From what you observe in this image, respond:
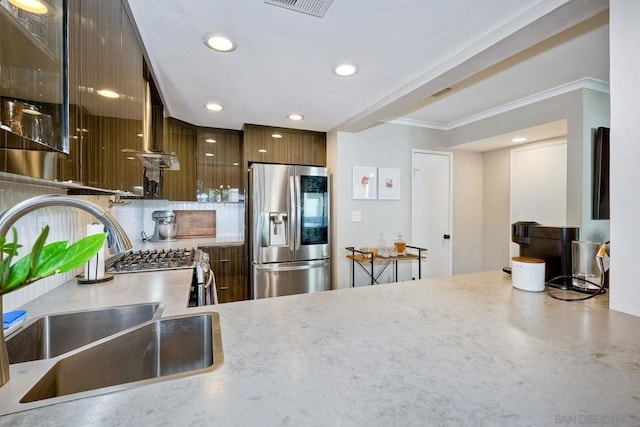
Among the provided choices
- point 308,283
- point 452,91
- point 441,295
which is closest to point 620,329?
point 441,295

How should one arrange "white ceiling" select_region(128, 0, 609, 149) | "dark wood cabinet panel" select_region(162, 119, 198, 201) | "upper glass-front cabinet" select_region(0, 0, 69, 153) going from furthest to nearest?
"dark wood cabinet panel" select_region(162, 119, 198, 201)
"white ceiling" select_region(128, 0, 609, 149)
"upper glass-front cabinet" select_region(0, 0, 69, 153)

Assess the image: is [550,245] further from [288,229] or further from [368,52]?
[288,229]

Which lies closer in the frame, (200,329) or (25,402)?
(25,402)

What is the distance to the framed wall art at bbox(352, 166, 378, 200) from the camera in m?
3.50

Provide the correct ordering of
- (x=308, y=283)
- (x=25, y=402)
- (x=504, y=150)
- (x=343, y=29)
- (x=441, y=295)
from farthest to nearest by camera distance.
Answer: (x=504, y=150)
(x=308, y=283)
(x=343, y=29)
(x=441, y=295)
(x=25, y=402)

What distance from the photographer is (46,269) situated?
0.51 m

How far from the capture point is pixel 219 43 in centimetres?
170

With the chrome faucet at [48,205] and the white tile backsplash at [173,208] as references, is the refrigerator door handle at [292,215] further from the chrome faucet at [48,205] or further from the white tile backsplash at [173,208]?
the chrome faucet at [48,205]

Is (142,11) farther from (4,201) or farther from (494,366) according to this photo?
(494,366)

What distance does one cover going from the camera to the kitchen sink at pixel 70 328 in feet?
3.33

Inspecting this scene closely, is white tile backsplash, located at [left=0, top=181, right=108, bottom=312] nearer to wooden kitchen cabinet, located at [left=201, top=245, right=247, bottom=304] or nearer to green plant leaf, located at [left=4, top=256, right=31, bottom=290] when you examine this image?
green plant leaf, located at [left=4, top=256, right=31, bottom=290]

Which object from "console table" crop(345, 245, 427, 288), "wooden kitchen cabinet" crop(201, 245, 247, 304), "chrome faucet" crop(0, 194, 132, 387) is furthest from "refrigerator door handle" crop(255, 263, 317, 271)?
"chrome faucet" crop(0, 194, 132, 387)

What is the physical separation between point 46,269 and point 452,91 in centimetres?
299

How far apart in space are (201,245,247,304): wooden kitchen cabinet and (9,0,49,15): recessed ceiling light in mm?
2704
